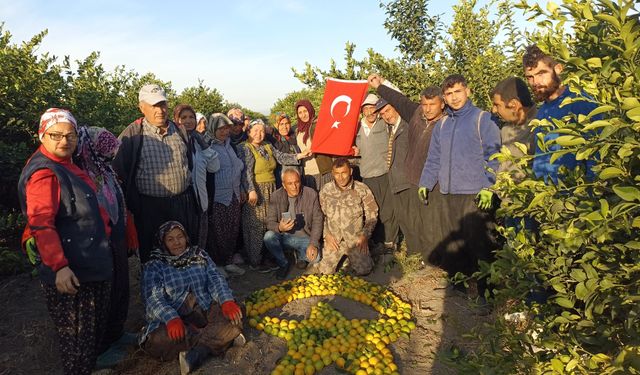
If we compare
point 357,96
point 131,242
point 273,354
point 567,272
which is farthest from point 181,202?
point 567,272

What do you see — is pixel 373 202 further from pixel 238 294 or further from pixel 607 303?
pixel 607 303

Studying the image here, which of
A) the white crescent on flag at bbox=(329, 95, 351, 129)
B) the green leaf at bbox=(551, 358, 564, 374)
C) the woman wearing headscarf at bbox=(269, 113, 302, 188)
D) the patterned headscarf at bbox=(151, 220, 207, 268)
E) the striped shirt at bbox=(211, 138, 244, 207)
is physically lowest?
the patterned headscarf at bbox=(151, 220, 207, 268)

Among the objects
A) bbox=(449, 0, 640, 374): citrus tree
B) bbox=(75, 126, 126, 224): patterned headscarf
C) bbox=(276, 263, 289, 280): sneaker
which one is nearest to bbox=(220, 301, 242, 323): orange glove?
bbox=(75, 126, 126, 224): patterned headscarf

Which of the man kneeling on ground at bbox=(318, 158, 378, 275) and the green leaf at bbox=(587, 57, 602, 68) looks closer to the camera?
the green leaf at bbox=(587, 57, 602, 68)

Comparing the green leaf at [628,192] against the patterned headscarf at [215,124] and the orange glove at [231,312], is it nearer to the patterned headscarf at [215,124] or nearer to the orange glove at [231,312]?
the orange glove at [231,312]

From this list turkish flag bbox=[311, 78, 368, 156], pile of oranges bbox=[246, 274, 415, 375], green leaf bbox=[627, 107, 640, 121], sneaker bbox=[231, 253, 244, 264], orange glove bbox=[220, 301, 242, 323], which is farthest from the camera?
sneaker bbox=[231, 253, 244, 264]

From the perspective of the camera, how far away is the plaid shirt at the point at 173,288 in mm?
3457

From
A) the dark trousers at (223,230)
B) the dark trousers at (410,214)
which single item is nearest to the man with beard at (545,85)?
the dark trousers at (410,214)

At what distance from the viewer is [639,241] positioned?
1.08 meters

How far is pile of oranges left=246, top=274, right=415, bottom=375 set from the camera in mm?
3320

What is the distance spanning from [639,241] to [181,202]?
3914mm

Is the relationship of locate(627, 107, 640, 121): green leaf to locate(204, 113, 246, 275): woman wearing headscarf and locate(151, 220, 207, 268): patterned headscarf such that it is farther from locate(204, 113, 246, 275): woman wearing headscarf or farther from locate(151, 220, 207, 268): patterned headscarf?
locate(204, 113, 246, 275): woman wearing headscarf

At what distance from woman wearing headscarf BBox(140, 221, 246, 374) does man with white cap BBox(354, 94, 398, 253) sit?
262 centimetres

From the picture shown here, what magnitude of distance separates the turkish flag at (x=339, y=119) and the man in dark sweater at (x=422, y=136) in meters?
0.42
